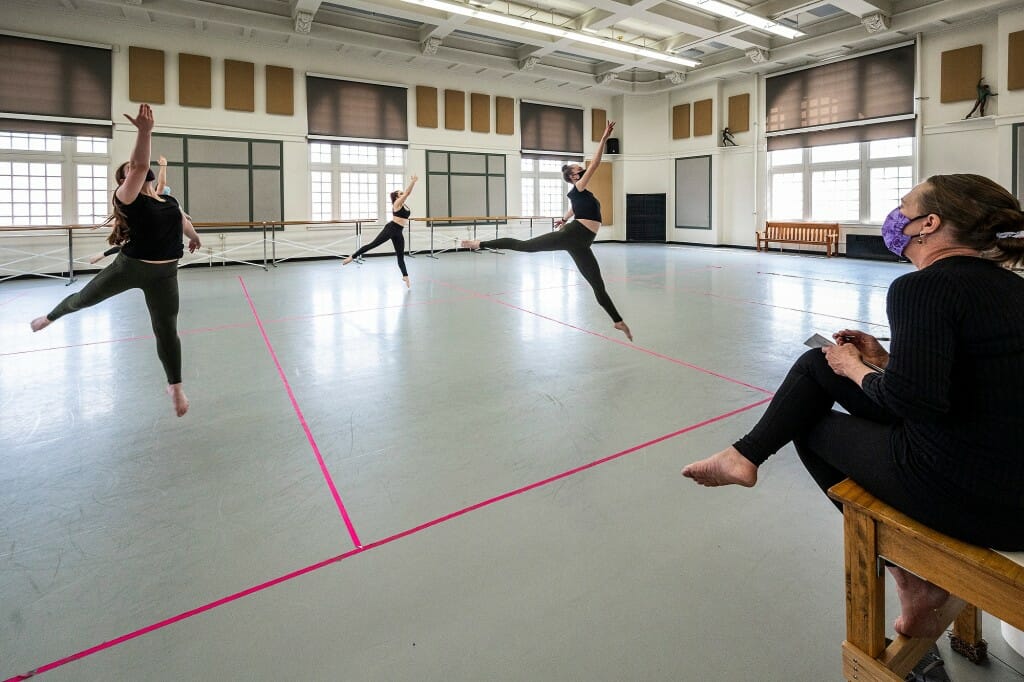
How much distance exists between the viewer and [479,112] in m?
15.6

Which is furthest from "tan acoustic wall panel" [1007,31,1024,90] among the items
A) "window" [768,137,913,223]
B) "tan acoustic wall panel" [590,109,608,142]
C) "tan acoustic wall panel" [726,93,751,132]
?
"tan acoustic wall panel" [590,109,608,142]

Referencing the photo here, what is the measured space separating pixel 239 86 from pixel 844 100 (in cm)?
1291

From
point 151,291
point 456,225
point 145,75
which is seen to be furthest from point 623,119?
point 151,291

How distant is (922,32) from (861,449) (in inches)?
558

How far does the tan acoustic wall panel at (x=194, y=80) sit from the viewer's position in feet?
38.6

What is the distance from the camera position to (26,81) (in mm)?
10211

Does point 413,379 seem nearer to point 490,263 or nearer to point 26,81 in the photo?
point 490,263

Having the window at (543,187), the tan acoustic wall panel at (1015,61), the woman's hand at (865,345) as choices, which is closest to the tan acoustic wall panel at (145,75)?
the window at (543,187)

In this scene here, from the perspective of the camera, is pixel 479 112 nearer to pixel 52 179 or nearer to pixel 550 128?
pixel 550 128

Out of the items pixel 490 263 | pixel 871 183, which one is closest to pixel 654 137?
pixel 871 183

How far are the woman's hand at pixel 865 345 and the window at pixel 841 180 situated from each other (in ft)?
43.1

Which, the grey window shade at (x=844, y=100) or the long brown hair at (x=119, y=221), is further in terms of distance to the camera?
the grey window shade at (x=844, y=100)

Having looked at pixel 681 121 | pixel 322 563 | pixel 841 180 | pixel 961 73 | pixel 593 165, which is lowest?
pixel 322 563

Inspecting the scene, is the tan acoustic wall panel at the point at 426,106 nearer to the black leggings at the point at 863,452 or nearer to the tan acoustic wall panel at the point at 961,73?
the tan acoustic wall panel at the point at 961,73
